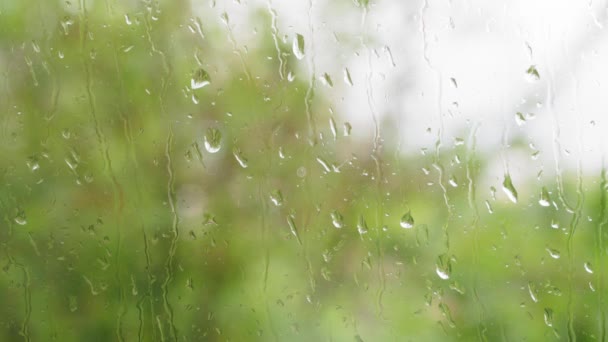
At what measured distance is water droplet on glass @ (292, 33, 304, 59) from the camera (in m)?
1.00

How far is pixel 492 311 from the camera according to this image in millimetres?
973

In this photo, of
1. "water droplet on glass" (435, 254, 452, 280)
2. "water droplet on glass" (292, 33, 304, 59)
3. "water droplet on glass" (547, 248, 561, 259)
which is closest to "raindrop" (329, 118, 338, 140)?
"water droplet on glass" (292, 33, 304, 59)

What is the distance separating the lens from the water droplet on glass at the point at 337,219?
0.99 m

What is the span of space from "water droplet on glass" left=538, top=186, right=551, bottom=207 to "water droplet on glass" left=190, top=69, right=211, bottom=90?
587mm

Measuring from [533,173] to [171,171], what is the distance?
61 cm

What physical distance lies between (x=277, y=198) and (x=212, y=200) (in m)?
0.11

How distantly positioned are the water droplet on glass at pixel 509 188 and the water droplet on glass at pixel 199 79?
53 cm

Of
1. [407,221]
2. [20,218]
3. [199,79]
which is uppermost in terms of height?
[199,79]

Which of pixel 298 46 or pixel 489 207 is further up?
pixel 298 46

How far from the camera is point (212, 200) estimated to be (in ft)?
3.30

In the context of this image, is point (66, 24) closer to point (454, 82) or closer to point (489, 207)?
point (454, 82)

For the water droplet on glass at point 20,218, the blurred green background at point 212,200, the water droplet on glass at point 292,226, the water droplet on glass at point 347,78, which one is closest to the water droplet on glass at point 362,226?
the blurred green background at point 212,200

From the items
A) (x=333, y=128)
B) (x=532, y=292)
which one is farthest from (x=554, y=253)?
(x=333, y=128)

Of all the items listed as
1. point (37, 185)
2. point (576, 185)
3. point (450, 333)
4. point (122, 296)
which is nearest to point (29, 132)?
point (37, 185)
